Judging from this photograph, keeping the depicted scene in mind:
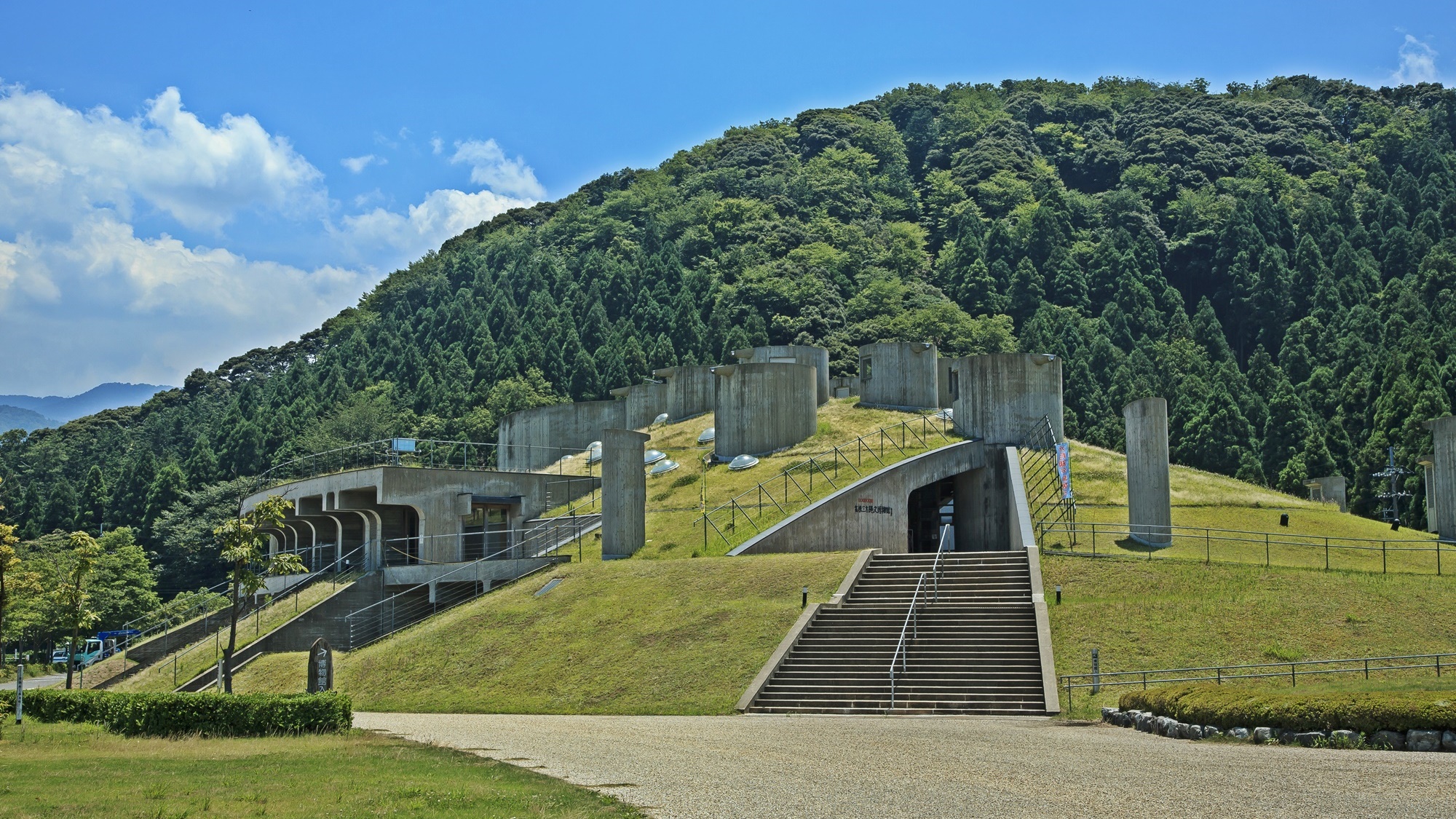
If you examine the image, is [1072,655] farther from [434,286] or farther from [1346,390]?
[434,286]

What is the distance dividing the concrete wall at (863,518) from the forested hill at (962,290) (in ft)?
101

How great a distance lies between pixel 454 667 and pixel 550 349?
213ft

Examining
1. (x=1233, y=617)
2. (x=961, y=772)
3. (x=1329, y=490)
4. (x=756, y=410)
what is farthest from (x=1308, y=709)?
(x=1329, y=490)

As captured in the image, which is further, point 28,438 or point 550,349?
point 28,438

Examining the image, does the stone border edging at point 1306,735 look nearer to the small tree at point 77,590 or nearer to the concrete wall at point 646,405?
the small tree at point 77,590

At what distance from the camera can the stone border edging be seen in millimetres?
15078

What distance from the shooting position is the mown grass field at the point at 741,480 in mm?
37688

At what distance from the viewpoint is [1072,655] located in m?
25.1

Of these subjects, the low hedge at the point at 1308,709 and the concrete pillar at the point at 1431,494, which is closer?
the low hedge at the point at 1308,709

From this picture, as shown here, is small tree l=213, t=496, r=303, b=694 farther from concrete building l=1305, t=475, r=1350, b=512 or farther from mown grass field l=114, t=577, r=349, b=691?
concrete building l=1305, t=475, r=1350, b=512

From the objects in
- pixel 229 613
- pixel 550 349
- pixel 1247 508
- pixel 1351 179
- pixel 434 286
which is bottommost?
pixel 229 613

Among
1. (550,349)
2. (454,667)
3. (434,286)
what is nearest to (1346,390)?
(550,349)

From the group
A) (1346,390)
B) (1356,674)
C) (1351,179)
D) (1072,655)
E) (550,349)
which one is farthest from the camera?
(1351,179)

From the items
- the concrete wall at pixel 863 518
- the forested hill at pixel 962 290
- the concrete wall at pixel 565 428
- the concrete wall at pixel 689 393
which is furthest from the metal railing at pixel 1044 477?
the forested hill at pixel 962 290
